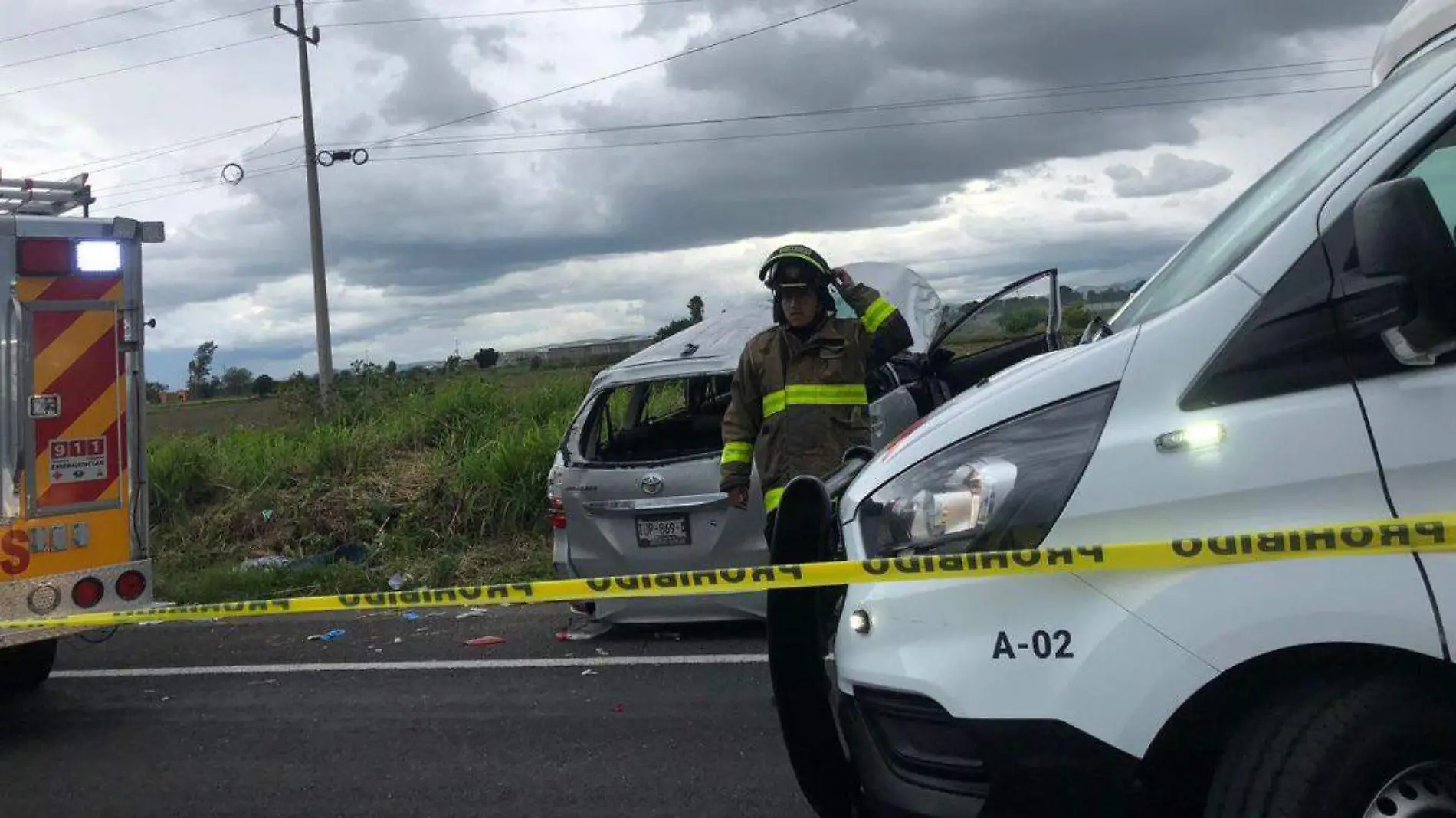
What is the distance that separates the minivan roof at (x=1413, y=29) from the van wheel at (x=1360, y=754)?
1.70 meters

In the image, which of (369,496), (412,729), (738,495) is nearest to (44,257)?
(412,729)

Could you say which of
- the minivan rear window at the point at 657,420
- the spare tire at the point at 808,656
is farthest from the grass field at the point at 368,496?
the spare tire at the point at 808,656

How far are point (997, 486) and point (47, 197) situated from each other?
17.9ft

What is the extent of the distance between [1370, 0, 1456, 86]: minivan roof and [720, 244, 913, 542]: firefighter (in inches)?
86.9

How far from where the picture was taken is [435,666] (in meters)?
6.46

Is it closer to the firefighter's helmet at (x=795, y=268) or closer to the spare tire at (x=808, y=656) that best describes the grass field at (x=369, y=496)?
the firefighter's helmet at (x=795, y=268)

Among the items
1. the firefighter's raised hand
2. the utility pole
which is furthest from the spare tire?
the utility pole

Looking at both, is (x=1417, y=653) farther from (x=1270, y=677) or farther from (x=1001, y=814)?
(x=1001, y=814)

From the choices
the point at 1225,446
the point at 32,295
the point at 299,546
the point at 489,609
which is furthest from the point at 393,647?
the point at 1225,446

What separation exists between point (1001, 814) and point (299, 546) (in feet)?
30.2

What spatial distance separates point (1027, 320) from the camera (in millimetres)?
6609

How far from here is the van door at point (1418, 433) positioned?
2.16 metres

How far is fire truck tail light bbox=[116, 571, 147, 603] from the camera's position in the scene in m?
5.43

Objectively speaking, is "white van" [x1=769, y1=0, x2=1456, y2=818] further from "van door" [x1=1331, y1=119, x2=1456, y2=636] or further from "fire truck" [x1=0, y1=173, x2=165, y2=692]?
"fire truck" [x1=0, y1=173, x2=165, y2=692]
